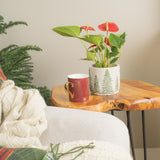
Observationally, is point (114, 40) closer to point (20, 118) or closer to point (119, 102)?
point (119, 102)

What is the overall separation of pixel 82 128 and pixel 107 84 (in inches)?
15.0

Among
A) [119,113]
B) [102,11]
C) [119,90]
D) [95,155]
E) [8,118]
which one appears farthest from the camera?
[119,113]

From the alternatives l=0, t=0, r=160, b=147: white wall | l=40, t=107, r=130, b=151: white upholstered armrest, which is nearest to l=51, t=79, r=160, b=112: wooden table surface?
l=40, t=107, r=130, b=151: white upholstered armrest

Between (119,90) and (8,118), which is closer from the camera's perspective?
(8,118)

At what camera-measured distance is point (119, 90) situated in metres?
1.09

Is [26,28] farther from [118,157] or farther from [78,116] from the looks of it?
[118,157]

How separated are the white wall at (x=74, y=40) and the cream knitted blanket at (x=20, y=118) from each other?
31.5 inches

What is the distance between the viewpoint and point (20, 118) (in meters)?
0.66

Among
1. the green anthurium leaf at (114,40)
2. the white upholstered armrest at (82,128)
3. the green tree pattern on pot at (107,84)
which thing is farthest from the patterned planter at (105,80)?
the white upholstered armrest at (82,128)

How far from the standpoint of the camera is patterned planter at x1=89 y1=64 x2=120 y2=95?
100 centimetres

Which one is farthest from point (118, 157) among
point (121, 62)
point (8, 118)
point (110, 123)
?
point (121, 62)

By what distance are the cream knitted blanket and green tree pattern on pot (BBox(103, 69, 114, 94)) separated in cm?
36

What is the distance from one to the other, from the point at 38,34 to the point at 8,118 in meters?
0.95

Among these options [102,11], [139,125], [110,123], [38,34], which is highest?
[102,11]
